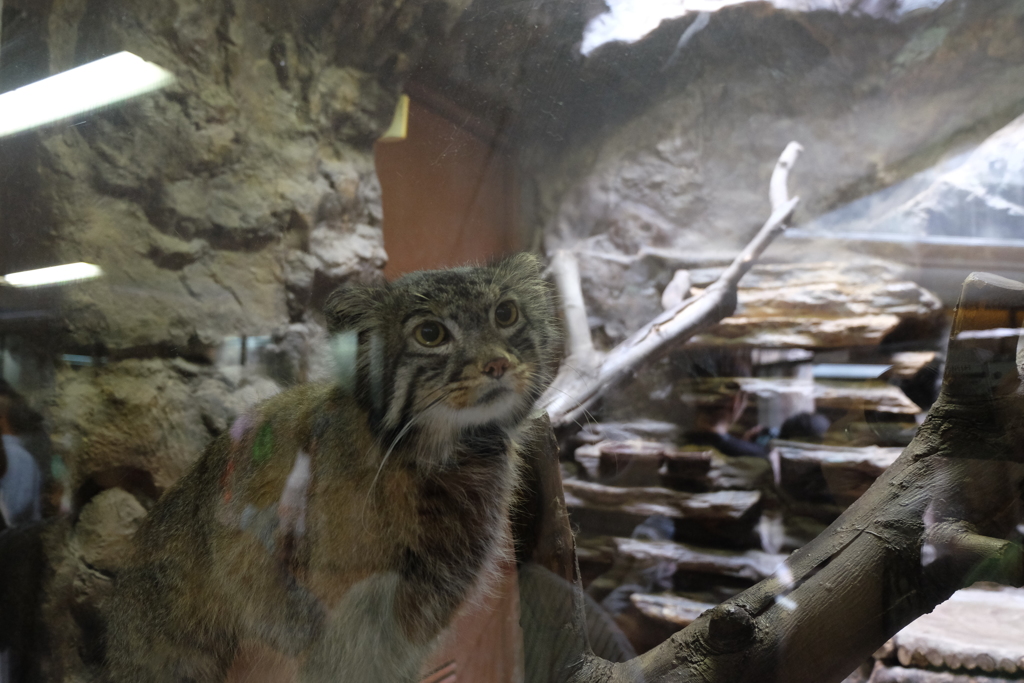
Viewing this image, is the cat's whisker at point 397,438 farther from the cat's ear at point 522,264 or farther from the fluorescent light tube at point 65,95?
the fluorescent light tube at point 65,95

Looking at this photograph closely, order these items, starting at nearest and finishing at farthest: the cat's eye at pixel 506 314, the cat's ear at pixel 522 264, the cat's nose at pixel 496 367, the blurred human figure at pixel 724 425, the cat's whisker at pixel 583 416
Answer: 1. the cat's nose at pixel 496 367
2. the cat's eye at pixel 506 314
3. the cat's ear at pixel 522 264
4. the cat's whisker at pixel 583 416
5. the blurred human figure at pixel 724 425

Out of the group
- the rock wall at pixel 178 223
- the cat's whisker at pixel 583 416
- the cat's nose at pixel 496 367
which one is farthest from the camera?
the cat's whisker at pixel 583 416

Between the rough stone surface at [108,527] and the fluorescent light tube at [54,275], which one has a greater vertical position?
the fluorescent light tube at [54,275]

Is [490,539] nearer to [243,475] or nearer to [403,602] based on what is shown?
[403,602]

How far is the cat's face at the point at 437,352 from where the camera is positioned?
51.2 inches

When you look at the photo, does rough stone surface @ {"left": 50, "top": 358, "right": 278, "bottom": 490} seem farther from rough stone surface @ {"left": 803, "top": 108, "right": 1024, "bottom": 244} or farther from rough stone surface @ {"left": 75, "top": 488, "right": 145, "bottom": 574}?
rough stone surface @ {"left": 803, "top": 108, "right": 1024, "bottom": 244}

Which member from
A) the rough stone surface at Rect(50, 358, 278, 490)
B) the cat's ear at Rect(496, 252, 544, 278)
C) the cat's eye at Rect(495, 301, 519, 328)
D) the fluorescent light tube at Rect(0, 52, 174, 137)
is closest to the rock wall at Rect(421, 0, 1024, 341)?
the cat's ear at Rect(496, 252, 544, 278)

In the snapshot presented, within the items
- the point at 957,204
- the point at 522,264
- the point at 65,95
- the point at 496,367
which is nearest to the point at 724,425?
the point at 957,204

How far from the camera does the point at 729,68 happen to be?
218 centimetres

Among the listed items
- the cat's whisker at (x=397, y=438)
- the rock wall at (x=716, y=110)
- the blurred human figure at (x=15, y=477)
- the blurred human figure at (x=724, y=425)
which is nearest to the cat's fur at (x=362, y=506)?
the cat's whisker at (x=397, y=438)

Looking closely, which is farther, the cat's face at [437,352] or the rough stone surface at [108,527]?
the rough stone surface at [108,527]

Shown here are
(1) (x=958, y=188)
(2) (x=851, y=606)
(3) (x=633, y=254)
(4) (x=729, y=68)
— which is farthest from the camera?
(3) (x=633, y=254)

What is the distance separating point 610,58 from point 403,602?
1.63 m

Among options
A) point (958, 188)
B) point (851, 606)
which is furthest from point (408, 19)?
point (851, 606)
